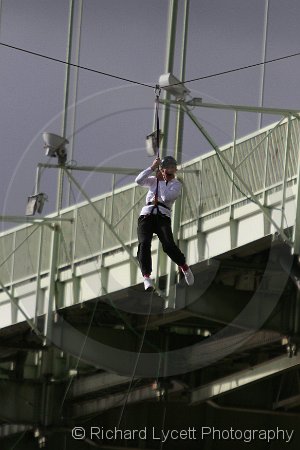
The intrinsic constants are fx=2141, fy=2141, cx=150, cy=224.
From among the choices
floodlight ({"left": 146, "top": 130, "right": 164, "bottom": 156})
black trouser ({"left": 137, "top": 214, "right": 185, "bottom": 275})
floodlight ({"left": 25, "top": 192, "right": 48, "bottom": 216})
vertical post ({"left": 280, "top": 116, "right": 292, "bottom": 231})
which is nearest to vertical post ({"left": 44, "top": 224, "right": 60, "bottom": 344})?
floodlight ({"left": 25, "top": 192, "right": 48, "bottom": 216})

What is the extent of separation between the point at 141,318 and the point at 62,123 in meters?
5.23

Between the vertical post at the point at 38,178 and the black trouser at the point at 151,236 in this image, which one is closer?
the black trouser at the point at 151,236

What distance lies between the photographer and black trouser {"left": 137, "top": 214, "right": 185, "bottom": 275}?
107ft

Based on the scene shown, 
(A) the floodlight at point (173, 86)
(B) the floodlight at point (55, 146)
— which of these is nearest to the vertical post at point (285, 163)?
(B) the floodlight at point (55, 146)

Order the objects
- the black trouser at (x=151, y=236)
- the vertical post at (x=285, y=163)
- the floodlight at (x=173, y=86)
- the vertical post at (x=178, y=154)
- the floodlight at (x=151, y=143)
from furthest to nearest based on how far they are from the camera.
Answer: the vertical post at (x=178, y=154), the vertical post at (x=285, y=163), the floodlight at (x=173, y=86), the floodlight at (x=151, y=143), the black trouser at (x=151, y=236)

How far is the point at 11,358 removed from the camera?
62375mm

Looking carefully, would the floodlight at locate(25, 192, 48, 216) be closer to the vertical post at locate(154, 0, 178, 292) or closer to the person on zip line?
the vertical post at locate(154, 0, 178, 292)

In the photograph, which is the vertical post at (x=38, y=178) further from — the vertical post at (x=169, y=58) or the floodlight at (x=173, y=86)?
the floodlight at (x=173, y=86)

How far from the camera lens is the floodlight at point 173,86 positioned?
35.4m

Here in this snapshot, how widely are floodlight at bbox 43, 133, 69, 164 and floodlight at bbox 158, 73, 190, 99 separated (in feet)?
19.7

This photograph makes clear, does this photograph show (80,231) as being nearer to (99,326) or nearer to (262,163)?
(99,326)

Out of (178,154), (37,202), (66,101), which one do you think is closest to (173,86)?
(178,154)

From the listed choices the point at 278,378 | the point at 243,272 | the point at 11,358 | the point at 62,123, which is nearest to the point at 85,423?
the point at 11,358

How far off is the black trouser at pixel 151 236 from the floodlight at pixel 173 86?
3430 millimetres
